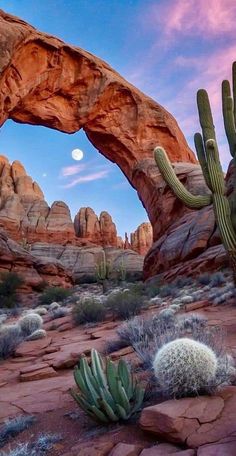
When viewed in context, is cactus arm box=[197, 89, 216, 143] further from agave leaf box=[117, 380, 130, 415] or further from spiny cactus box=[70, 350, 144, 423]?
agave leaf box=[117, 380, 130, 415]

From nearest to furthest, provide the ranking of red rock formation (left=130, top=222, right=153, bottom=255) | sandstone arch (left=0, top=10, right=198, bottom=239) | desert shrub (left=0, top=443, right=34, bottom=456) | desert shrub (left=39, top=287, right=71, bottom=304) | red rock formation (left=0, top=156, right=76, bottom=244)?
desert shrub (left=0, top=443, right=34, bottom=456) < desert shrub (left=39, top=287, right=71, bottom=304) < sandstone arch (left=0, top=10, right=198, bottom=239) < red rock formation (left=0, top=156, right=76, bottom=244) < red rock formation (left=130, top=222, right=153, bottom=255)

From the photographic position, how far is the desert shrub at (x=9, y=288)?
17906 mm

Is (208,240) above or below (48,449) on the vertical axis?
above

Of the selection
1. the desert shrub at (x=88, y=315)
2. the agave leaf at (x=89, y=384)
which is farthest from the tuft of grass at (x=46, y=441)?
the desert shrub at (x=88, y=315)

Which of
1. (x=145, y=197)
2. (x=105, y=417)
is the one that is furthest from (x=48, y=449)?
(x=145, y=197)

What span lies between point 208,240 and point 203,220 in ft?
4.82

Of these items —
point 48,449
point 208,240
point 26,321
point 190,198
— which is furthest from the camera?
point 208,240

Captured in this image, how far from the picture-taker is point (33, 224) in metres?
50.5

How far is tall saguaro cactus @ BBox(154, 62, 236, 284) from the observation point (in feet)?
25.0

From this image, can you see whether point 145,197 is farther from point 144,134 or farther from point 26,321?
point 26,321

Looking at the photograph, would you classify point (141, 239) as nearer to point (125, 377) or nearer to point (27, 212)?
point (27, 212)

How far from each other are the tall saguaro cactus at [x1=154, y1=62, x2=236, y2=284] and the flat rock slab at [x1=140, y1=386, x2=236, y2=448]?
4855mm

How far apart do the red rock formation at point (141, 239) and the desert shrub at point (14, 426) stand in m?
60.5

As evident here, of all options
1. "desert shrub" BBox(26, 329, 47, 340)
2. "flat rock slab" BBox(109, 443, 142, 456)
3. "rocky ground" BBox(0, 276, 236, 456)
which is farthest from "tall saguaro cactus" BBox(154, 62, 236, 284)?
"flat rock slab" BBox(109, 443, 142, 456)
